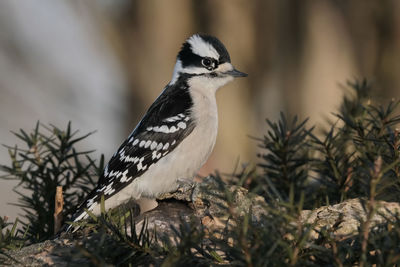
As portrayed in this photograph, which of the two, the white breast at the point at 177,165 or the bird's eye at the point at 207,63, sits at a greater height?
the bird's eye at the point at 207,63

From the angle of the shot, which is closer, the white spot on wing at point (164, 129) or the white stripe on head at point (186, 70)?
the white spot on wing at point (164, 129)

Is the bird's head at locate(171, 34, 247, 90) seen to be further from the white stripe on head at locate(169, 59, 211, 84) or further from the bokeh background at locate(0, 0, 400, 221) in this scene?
the bokeh background at locate(0, 0, 400, 221)

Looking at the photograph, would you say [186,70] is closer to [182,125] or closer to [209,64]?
[209,64]

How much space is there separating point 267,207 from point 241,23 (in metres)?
8.57

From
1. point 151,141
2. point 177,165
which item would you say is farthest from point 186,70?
point 177,165

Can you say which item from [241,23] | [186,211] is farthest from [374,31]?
[186,211]

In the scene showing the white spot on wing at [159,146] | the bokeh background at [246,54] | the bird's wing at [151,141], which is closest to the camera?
the bird's wing at [151,141]

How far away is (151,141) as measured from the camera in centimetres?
438

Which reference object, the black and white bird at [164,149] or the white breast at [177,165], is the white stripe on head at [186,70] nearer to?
the black and white bird at [164,149]

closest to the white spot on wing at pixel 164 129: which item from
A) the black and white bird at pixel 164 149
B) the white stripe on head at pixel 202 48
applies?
the black and white bird at pixel 164 149

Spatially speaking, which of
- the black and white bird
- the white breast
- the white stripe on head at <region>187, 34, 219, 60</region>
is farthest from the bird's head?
the white breast

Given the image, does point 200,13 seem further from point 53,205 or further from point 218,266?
point 218,266

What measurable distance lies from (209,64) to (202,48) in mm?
172

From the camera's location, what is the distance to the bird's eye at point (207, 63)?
16.4 feet
